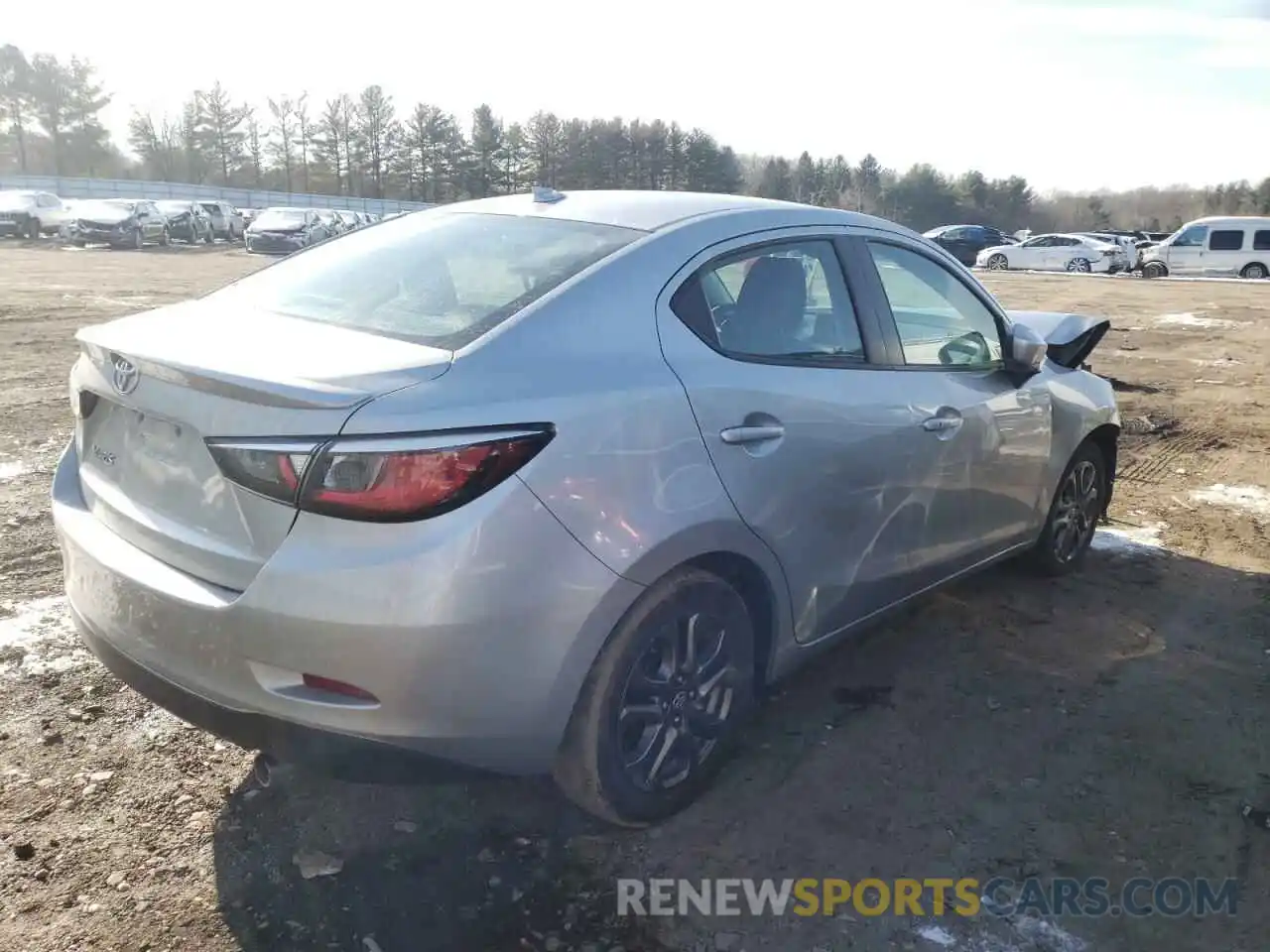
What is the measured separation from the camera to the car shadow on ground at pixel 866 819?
2627 mm

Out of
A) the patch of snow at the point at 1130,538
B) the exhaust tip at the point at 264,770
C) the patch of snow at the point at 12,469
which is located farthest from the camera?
the patch of snow at the point at 12,469

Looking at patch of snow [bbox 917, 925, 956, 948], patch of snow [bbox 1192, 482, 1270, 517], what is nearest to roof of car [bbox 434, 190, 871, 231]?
patch of snow [bbox 917, 925, 956, 948]

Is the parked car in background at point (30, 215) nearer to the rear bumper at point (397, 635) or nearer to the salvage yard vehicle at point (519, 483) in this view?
the salvage yard vehicle at point (519, 483)

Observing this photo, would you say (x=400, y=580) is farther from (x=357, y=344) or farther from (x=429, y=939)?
(x=429, y=939)

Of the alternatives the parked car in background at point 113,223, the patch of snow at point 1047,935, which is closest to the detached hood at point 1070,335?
the patch of snow at point 1047,935

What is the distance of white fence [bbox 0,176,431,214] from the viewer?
51.4 m

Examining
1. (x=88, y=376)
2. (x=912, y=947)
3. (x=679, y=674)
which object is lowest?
(x=912, y=947)

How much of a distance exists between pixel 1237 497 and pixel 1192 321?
12826 mm

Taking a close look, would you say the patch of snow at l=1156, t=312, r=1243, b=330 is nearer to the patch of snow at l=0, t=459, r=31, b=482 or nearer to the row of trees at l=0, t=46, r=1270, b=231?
the patch of snow at l=0, t=459, r=31, b=482

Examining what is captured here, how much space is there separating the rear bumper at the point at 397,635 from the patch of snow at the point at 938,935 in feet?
3.37

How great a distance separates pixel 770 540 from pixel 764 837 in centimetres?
84

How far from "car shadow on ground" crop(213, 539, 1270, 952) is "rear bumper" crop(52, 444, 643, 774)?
1.46ft

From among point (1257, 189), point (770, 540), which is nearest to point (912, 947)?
point (770, 540)

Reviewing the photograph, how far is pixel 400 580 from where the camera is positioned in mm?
2264
